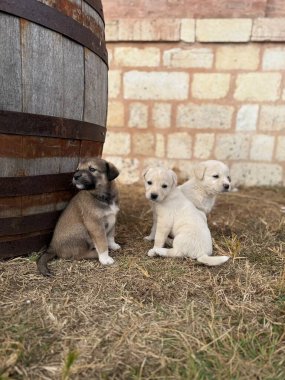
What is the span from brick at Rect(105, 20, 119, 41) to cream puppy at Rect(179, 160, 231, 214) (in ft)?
10.2

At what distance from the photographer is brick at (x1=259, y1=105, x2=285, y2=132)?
530 centimetres

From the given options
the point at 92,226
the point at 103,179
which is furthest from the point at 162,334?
the point at 103,179

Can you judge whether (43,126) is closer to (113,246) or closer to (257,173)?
(113,246)

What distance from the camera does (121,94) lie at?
18.4 feet

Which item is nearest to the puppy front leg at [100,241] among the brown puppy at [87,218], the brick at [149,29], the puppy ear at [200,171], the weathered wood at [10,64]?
the brown puppy at [87,218]

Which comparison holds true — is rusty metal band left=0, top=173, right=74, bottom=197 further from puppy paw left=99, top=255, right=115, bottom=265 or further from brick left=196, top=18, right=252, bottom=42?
brick left=196, top=18, right=252, bottom=42

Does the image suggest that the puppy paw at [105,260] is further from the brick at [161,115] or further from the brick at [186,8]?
the brick at [186,8]

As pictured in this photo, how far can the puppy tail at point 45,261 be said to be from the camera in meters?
2.42

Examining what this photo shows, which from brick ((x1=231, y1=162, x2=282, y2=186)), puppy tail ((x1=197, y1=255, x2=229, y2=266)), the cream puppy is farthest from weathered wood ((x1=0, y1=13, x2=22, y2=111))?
brick ((x1=231, y1=162, x2=282, y2=186))

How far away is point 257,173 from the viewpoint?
560cm

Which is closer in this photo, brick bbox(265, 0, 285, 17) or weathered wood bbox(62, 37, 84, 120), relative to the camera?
weathered wood bbox(62, 37, 84, 120)

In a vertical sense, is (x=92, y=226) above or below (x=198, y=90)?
below

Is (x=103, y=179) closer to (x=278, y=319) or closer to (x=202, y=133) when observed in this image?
(x=278, y=319)

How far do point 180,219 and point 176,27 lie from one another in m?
3.60
